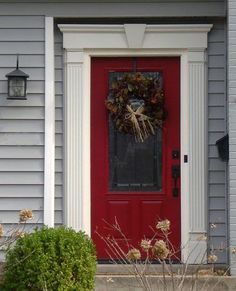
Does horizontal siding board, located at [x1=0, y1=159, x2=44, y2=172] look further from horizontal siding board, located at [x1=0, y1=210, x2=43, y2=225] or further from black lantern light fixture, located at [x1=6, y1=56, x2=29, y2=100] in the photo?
black lantern light fixture, located at [x1=6, y1=56, x2=29, y2=100]

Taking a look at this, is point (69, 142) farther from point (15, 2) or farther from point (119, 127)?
point (15, 2)

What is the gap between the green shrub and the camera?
6484 mm

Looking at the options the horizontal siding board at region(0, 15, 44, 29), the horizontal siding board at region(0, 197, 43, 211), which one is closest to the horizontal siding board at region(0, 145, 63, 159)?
the horizontal siding board at region(0, 197, 43, 211)

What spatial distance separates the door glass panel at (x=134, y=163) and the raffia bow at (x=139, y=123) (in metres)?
0.06

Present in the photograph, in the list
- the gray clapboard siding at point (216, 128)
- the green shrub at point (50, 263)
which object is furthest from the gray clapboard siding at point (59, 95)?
the gray clapboard siding at point (216, 128)

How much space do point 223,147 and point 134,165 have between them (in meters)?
1.02

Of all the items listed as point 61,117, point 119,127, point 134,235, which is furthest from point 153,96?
point 134,235

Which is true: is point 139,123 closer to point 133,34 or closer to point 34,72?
point 133,34

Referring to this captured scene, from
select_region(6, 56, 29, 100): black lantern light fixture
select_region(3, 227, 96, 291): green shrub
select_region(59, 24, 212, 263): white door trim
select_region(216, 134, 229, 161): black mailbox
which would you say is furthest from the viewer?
select_region(59, 24, 212, 263): white door trim

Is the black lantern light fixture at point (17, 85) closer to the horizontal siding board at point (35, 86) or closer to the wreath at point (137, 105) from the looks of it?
the horizontal siding board at point (35, 86)

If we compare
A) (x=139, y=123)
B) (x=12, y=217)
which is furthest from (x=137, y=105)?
(x=12, y=217)

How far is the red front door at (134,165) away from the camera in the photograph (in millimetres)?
7875

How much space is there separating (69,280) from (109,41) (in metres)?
2.74

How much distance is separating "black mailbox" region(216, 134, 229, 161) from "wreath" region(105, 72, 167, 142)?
2.25 feet
